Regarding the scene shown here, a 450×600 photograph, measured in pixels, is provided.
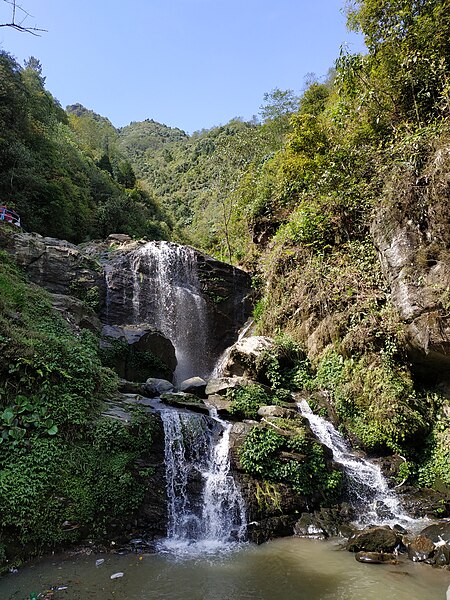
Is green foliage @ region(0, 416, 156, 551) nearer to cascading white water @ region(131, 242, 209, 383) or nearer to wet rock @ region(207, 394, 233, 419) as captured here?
wet rock @ region(207, 394, 233, 419)

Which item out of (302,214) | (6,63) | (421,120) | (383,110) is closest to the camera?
(421,120)

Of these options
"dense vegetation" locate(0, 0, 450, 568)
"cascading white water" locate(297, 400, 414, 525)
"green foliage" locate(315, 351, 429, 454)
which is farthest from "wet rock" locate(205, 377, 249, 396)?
"green foliage" locate(315, 351, 429, 454)

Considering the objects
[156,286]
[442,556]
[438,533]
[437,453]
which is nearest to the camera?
[442,556]

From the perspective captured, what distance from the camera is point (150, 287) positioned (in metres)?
18.2

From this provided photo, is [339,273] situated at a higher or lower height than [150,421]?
higher

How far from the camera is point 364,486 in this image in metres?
9.45

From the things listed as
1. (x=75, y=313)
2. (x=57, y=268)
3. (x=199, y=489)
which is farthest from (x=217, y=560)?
(x=57, y=268)

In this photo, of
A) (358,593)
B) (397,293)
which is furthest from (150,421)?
(397,293)

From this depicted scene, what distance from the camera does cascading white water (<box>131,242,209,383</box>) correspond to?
692 inches

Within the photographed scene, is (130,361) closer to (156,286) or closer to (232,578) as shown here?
(156,286)

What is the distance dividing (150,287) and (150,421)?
10.1 meters

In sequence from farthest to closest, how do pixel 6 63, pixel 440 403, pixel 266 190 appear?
pixel 6 63 → pixel 266 190 → pixel 440 403

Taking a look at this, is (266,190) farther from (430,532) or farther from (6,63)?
(6,63)

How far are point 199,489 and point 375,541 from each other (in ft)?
11.3
